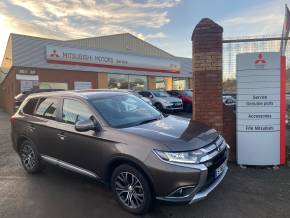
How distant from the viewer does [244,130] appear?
570cm

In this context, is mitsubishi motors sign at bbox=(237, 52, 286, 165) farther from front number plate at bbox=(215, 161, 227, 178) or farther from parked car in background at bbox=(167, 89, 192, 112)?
parked car in background at bbox=(167, 89, 192, 112)

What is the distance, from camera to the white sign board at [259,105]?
555cm

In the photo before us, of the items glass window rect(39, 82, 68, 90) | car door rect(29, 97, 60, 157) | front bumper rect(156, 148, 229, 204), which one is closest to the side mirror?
car door rect(29, 97, 60, 157)

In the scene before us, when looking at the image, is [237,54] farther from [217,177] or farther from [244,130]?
[217,177]

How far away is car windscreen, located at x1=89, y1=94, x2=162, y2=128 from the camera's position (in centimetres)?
423

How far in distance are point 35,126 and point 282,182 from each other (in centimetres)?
460

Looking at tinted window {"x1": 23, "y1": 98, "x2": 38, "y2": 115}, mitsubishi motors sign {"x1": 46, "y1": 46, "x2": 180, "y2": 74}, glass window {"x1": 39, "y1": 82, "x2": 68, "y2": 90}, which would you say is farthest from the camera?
mitsubishi motors sign {"x1": 46, "y1": 46, "x2": 180, "y2": 74}

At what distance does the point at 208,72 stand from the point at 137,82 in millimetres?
20759

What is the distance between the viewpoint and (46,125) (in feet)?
16.4

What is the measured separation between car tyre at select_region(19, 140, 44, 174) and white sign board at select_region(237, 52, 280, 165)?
411cm

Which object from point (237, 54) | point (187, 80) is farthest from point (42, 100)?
point (187, 80)

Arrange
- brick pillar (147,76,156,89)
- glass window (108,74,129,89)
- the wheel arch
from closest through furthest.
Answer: the wheel arch, glass window (108,74,129,89), brick pillar (147,76,156,89)

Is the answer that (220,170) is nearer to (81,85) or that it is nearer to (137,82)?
(81,85)

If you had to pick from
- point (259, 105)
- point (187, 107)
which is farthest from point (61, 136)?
point (187, 107)
